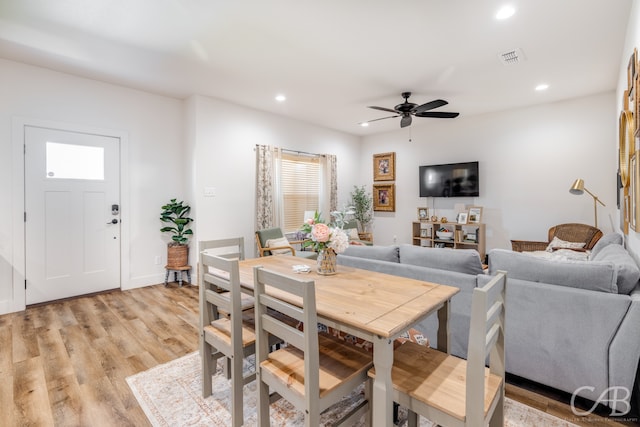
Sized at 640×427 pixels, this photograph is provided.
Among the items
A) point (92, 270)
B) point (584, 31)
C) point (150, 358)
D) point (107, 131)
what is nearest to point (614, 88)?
point (584, 31)

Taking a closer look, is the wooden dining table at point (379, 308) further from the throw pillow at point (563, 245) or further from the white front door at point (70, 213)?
the throw pillow at point (563, 245)

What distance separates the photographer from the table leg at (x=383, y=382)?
1.26 m

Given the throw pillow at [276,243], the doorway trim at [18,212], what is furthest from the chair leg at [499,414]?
the doorway trim at [18,212]

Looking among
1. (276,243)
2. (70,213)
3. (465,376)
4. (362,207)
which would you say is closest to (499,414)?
(465,376)

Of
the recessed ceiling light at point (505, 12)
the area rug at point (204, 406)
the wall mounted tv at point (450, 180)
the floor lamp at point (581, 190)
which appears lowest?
the area rug at point (204, 406)

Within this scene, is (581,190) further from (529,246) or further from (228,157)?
(228,157)

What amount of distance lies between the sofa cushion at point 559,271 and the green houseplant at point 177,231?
3.99 metres

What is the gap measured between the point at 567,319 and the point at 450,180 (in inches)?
172

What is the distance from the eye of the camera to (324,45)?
306 centimetres

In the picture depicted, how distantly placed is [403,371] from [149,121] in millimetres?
4741

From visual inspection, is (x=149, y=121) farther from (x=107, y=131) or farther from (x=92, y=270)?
(x=92, y=270)

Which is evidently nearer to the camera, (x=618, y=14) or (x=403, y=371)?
(x=403, y=371)

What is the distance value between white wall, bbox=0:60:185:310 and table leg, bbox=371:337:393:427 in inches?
167

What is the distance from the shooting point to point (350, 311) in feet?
4.74
